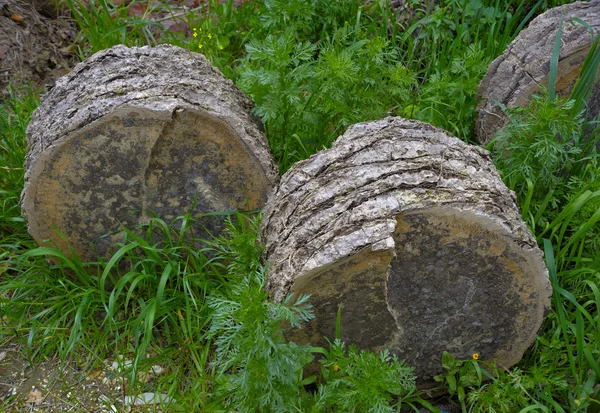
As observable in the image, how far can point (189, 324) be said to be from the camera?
2621 millimetres

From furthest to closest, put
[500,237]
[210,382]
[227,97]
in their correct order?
[227,97]
[210,382]
[500,237]

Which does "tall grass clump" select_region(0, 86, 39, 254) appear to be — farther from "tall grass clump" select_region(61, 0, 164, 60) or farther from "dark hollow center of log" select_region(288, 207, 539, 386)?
"dark hollow center of log" select_region(288, 207, 539, 386)

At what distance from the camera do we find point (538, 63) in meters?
2.96

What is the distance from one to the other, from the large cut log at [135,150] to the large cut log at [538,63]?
1221mm

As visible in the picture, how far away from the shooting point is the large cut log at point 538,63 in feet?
9.62

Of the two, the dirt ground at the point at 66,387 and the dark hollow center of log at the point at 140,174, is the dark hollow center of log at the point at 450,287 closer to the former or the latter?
the dark hollow center of log at the point at 140,174

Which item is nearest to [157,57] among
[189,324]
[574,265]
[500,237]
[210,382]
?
[189,324]

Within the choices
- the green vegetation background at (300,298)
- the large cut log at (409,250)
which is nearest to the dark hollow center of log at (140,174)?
the green vegetation background at (300,298)

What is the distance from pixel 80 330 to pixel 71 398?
290 millimetres

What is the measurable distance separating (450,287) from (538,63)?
1361 mm

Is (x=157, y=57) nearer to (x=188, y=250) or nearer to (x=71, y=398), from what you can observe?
(x=188, y=250)

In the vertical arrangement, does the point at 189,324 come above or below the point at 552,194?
below

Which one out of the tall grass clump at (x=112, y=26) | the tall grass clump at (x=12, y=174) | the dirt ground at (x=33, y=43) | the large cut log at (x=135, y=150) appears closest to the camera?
the large cut log at (x=135, y=150)

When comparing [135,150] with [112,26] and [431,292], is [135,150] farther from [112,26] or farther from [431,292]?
[112,26]
